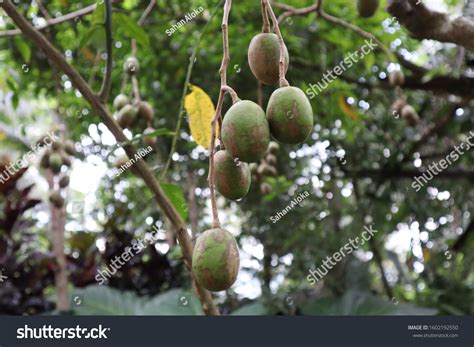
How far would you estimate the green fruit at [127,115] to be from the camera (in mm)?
1154

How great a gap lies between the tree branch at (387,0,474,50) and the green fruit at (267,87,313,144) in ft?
1.48

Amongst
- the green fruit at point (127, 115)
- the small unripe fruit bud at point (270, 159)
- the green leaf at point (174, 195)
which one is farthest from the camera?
the small unripe fruit bud at point (270, 159)

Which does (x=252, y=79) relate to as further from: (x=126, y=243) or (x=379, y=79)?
(x=126, y=243)

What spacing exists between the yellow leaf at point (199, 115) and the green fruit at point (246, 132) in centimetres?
23

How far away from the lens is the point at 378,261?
2727 mm

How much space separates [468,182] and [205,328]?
1.37m

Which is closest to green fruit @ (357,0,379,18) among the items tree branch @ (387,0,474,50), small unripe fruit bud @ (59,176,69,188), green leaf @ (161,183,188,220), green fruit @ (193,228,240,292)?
tree branch @ (387,0,474,50)

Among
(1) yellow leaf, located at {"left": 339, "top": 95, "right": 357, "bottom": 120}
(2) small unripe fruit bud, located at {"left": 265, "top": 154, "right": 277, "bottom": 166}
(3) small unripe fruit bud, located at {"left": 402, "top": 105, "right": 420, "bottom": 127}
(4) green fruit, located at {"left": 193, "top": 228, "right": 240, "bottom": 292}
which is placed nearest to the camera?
(4) green fruit, located at {"left": 193, "top": 228, "right": 240, "bottom": 292}

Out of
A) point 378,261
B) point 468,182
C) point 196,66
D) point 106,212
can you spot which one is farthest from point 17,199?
point 468,182

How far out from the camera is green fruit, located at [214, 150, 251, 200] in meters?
0.61

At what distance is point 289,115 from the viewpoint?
584mm

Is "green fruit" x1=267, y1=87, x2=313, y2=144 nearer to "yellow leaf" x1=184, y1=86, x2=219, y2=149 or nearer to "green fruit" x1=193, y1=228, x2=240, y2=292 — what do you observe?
"green fruit" x1=193, y1=228, x2=240, y2=292

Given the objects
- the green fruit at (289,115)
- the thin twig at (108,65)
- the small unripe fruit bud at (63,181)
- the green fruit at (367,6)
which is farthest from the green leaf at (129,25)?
the small unripe fruit bud at (63,181)

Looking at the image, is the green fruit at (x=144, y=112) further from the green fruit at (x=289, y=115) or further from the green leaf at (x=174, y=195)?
the green fruit at (x=289, y=115)
